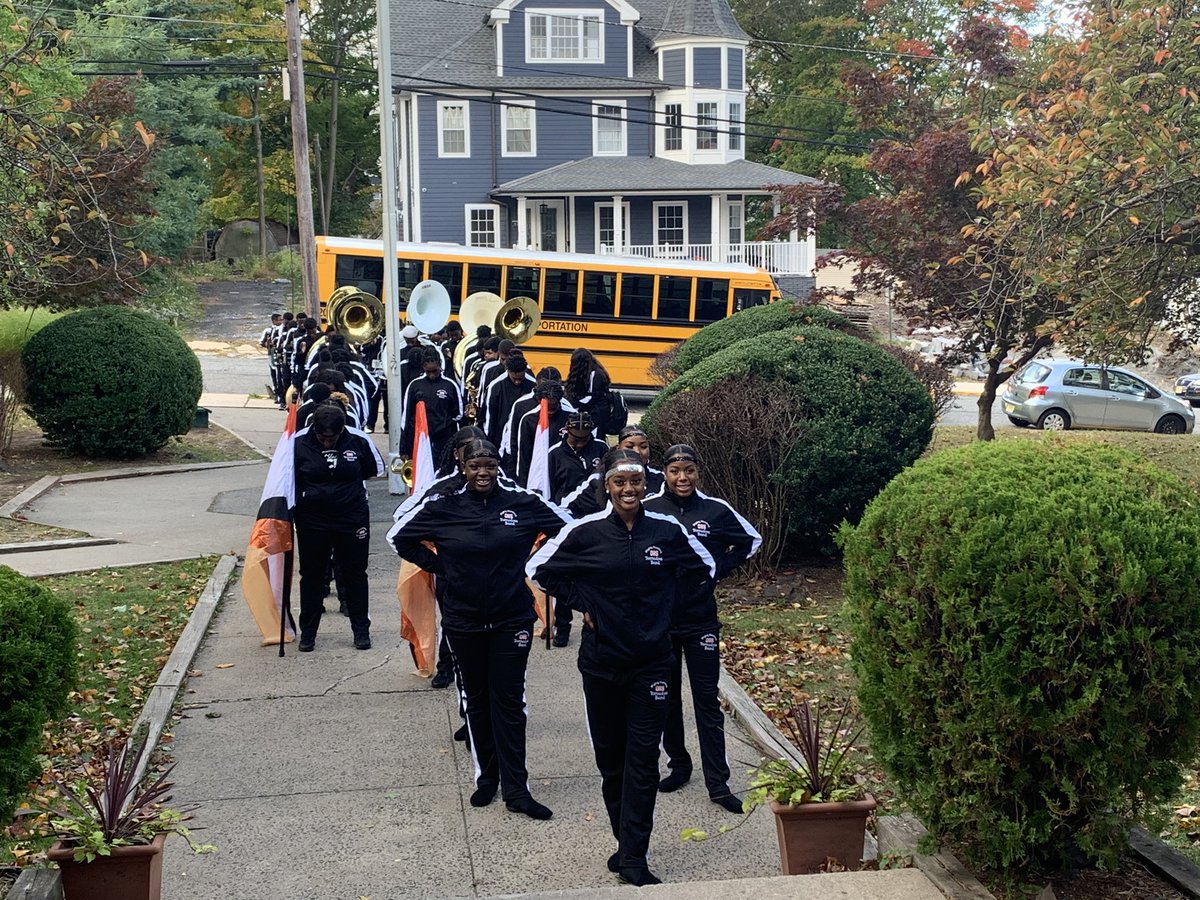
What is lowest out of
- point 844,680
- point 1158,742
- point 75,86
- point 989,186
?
point 844,680

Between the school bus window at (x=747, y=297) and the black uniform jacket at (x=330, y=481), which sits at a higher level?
the school bus window at (x=747, y=297)

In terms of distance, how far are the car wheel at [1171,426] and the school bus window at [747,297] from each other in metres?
8.14

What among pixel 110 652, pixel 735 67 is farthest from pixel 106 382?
pixel 735 67

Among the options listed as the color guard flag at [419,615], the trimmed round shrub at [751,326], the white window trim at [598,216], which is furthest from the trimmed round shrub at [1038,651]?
the white window trim at [598,216]

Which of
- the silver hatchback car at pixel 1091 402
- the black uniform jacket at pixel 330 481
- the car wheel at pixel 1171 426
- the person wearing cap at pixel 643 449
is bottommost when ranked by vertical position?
the car wheel at pixel 1171 426

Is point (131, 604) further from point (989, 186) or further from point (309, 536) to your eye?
point (989, 186)

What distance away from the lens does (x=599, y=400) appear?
42.5 ft

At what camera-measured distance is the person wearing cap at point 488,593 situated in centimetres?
657

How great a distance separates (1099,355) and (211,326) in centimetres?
3308

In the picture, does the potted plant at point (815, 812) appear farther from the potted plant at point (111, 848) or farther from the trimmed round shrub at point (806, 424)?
the trimmed round shrub at point (806, 424)

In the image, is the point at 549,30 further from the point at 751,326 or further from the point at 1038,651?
the point at 1038,651

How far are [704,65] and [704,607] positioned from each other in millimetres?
33905

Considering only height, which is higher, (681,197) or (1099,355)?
(681,197)

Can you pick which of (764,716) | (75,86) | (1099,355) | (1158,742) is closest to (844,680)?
(764,716)
